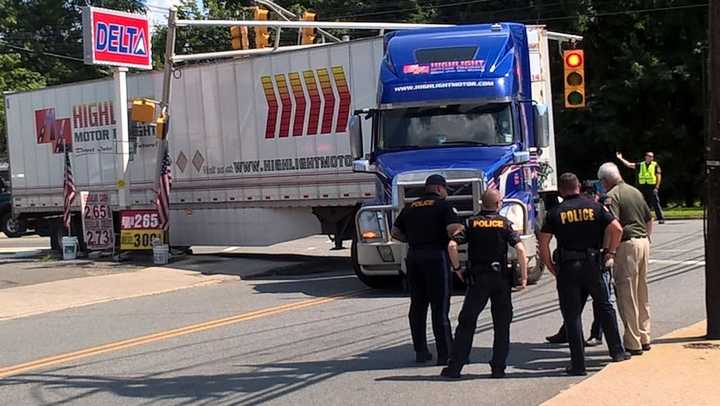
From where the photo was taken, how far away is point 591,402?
6320mm

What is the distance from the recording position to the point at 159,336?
1027 cm

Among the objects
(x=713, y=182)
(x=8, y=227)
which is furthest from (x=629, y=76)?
(x=713, y=182)

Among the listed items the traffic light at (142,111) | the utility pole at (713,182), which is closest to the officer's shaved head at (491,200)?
the utility pole at (713,182)

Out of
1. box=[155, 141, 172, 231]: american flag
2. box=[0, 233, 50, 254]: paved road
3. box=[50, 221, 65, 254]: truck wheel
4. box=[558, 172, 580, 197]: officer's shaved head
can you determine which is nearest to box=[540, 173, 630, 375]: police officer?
box=[558, 172, 580, 197]: officer's shaved head

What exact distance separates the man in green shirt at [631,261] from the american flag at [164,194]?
12418 millimetres

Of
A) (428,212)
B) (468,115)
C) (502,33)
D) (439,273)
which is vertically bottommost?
(439,273)

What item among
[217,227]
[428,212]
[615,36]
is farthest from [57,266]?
[615,36]

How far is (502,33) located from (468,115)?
1.47 metres

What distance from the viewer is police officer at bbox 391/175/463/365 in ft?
26.2

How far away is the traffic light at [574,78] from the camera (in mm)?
14078

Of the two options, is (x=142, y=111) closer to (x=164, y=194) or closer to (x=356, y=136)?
(x=164, y=194)

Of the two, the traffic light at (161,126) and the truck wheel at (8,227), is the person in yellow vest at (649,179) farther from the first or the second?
the truck wheel at (8,227)

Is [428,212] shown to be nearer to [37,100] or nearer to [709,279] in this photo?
[709,279]

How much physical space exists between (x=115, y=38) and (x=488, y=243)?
1438cm
